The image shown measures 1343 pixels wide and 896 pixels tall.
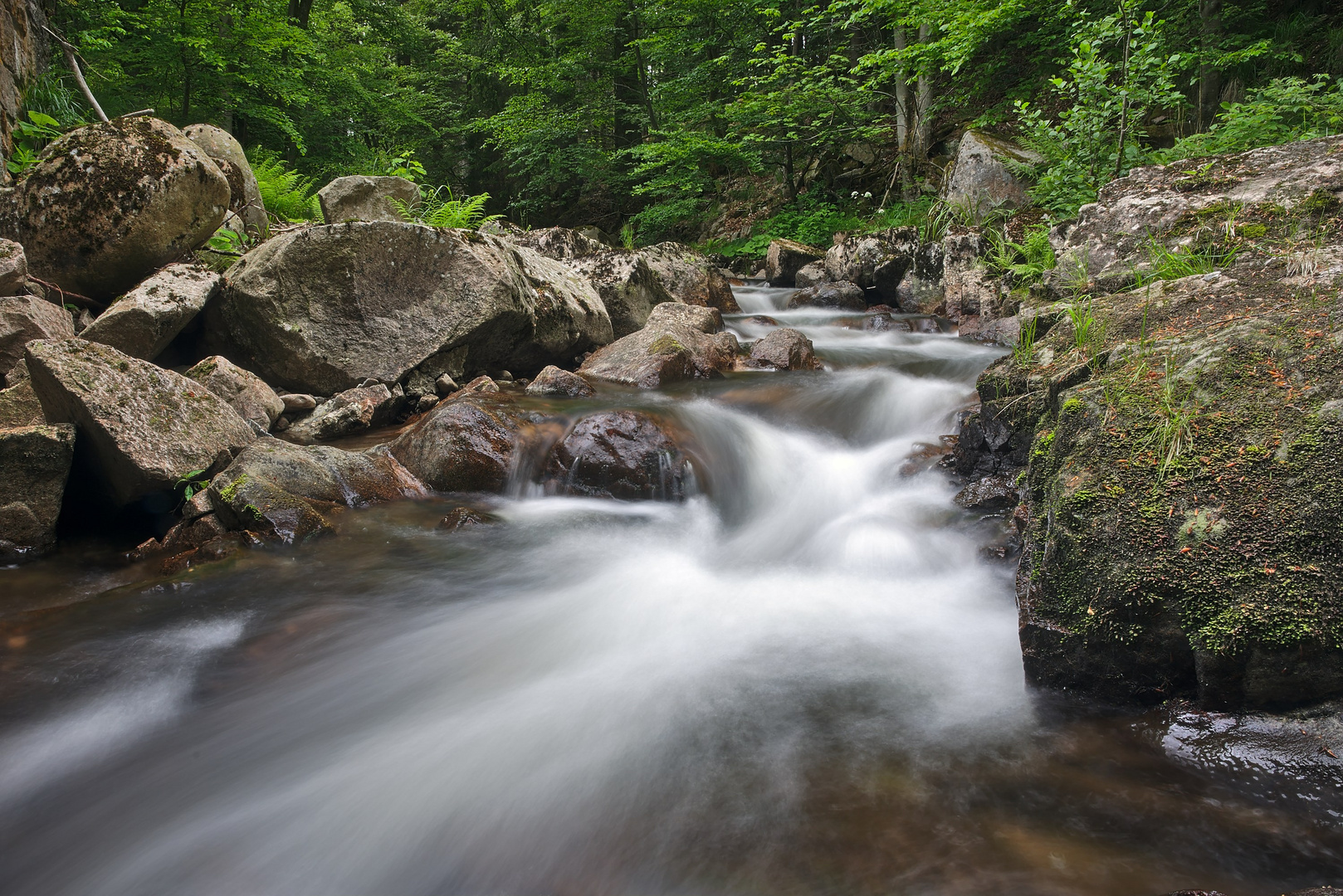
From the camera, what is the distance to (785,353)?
796 cm

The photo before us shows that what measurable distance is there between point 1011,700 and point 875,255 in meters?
9.81

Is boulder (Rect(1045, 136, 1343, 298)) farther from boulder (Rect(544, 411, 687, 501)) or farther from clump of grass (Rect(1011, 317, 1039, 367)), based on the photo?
boulder (Rect(544, 411, 687, 501))

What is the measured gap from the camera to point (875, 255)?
446 inches

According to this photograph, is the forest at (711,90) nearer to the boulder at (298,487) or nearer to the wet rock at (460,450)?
the boulder at (298,487)

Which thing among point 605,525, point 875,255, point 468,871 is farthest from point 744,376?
point 468,871

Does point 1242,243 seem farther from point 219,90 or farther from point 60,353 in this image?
point 219,90

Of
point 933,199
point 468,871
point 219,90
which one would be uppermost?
point 219,90

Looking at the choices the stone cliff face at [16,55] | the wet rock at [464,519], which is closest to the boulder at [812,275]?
the wet rock at [464,519]

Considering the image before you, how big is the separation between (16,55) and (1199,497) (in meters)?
10.5

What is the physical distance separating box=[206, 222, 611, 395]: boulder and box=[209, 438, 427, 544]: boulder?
1.70 metres

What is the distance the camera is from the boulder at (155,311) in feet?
17.9

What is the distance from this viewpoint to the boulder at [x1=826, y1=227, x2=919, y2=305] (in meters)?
11.0

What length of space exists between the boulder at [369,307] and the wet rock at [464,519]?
2.41 metres

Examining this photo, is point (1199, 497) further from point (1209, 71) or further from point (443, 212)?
point (1209, 71)
